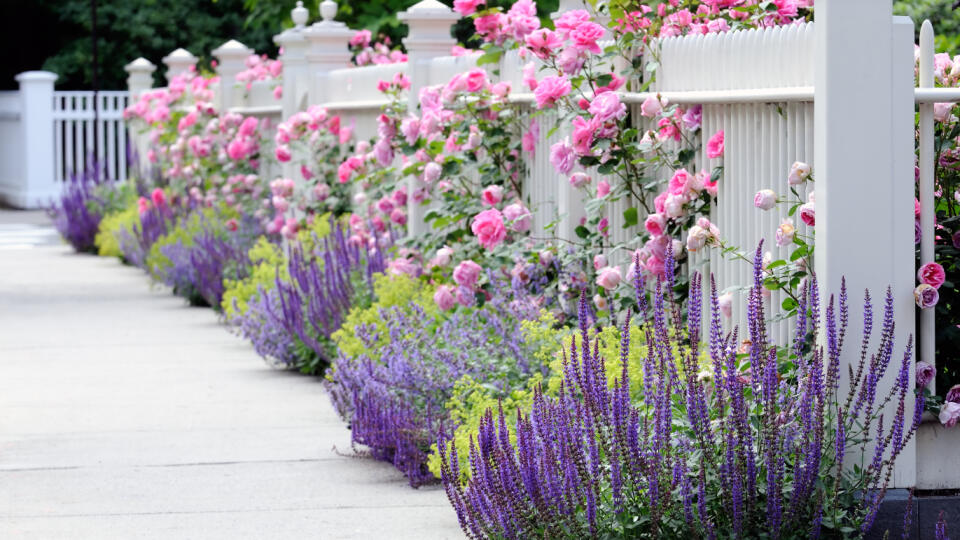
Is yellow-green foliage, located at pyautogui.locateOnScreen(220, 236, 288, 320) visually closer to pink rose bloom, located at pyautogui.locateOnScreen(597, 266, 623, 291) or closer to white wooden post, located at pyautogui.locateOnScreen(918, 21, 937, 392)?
pink rose bloom, located at pyautogui.locateOnScreen(597, 266, 623, 291)

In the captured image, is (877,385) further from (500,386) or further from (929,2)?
(929,2)

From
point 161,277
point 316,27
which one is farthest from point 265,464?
point 161,277

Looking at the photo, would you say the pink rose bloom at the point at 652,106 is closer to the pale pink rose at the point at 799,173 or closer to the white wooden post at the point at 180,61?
the pale pink rose at the point at 799,173

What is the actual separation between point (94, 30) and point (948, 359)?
22728mm

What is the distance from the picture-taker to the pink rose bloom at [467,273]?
7031 mm

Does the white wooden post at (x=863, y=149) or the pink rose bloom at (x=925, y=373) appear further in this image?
the pink rose bloom at (x=925, y=373)

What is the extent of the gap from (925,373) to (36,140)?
23295mm

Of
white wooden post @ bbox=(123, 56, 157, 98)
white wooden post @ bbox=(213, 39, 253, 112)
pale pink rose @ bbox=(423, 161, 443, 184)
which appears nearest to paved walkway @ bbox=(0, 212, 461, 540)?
pale pink rose @ bbox=(423, 161, 443, 184)

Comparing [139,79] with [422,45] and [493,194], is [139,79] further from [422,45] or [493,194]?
[493,194]

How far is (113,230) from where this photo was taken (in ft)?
52.8

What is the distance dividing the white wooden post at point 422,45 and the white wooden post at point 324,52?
2.40 meters

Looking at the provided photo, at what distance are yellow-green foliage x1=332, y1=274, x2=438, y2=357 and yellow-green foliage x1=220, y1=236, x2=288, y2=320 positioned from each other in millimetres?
1519

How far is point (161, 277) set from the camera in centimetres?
1282

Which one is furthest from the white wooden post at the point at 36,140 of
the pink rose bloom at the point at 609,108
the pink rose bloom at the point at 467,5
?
the pink rose bloom at the point at 609,108
